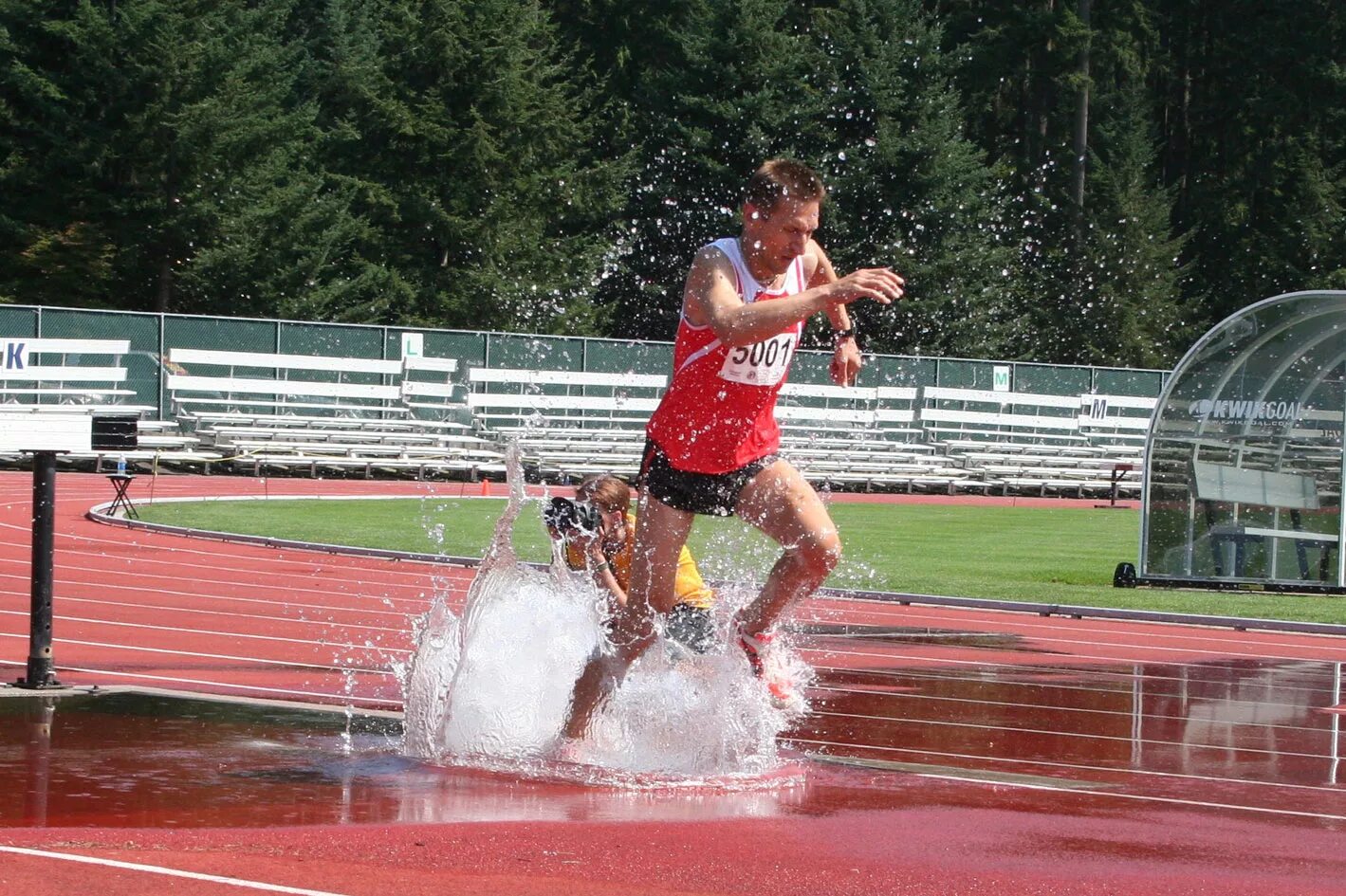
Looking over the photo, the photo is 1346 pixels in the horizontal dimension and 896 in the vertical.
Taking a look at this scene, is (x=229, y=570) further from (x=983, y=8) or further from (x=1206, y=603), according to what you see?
(x=983, y=8)

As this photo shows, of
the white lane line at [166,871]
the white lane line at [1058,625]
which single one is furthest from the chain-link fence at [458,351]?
the white lane line at [166,871]

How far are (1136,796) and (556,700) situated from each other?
6.86ft

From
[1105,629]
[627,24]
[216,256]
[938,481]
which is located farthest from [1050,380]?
[1105,629]

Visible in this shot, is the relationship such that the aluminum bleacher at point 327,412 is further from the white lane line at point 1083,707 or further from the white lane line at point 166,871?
the white lane line at point 166,871

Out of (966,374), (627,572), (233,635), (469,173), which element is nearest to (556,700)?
(627,572)

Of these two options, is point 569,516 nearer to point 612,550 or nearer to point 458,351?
point 612,550

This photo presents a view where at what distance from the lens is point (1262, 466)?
15945 millimetres

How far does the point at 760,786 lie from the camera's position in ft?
19.2

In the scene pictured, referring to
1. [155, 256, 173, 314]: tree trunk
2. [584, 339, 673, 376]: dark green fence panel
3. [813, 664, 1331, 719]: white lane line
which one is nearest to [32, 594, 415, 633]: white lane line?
[813, 664, 1331, 719]: white lane line

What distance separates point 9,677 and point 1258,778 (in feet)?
16.9

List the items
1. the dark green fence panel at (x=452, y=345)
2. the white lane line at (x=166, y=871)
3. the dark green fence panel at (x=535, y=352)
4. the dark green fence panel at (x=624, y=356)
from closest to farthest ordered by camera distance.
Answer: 1. the white lane line at (x=166, y=871)
2. the dark green fence panel at (x=452, y=345)
3. the dark green fence panel at (x=535, y=352)
4. the dark green fence panel at (x=624, y=356)

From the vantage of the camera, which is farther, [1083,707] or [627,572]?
[1083,707]

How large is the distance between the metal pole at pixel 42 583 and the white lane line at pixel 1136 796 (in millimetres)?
3483

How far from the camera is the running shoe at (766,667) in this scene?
6.40m
